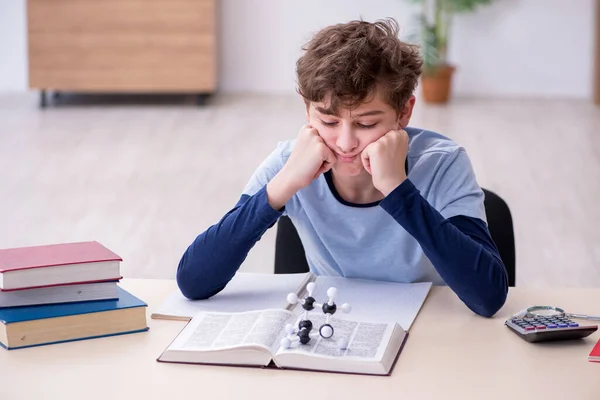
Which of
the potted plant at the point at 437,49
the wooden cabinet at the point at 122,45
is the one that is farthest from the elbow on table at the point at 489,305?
the wooden cabinet at the point at 122,45

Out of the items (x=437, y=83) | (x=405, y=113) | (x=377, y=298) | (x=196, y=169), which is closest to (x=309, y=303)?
(x=377, y=298)

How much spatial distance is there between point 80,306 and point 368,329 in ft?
1.46

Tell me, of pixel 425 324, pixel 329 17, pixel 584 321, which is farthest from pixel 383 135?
pixel 329 17

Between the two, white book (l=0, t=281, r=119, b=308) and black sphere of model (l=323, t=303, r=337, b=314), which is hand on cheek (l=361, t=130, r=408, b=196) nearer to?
black sphere of model (l=323, t=303, r=337, b=314)

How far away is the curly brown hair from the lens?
5.47 feet

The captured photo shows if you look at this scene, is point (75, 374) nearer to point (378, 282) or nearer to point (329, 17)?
point (378, 282)

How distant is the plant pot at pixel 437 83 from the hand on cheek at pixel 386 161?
5283mm

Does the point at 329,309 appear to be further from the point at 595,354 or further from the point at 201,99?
the point at 201,99

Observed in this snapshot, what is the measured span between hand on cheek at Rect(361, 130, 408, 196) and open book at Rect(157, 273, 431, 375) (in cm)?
20

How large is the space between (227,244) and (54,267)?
1.25 feet

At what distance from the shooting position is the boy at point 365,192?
164 cm

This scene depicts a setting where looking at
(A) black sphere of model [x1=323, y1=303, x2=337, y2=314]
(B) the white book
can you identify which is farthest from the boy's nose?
(B) the white book

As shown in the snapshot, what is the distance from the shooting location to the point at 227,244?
176 centimetres

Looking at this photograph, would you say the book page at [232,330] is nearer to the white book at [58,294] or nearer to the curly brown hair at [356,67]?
the white book at [58,294]
